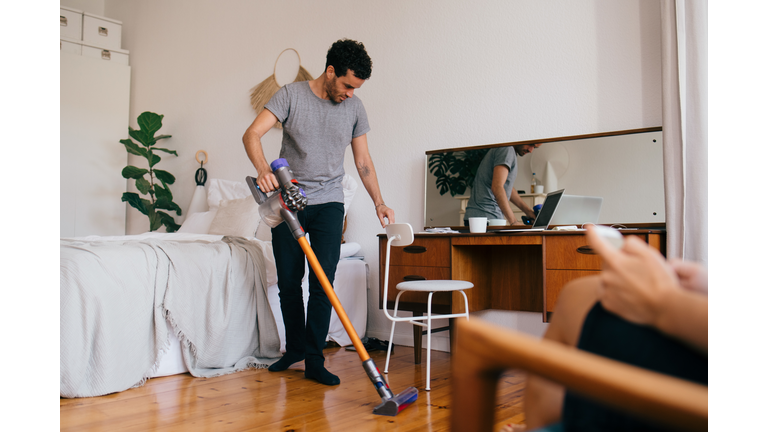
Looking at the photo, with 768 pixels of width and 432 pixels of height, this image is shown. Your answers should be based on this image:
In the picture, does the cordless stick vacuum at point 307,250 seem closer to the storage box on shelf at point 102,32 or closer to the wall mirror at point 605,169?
A: the wall mirror at point 605,169

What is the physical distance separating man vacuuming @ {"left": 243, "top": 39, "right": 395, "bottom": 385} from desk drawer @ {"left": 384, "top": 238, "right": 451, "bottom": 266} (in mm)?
428

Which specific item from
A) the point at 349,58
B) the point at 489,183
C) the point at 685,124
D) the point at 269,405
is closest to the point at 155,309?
the point at 269,405

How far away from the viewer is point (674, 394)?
15.5 inches

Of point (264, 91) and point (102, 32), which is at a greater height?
point (102, 32)

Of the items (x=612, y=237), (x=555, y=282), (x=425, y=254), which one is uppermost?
(x=612, y=237)

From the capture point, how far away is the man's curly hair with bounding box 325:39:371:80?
7.50ft

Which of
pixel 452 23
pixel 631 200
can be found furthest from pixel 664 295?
pixel 452 23

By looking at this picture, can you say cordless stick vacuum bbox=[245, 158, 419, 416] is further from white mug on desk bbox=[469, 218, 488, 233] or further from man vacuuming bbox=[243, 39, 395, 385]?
white mug on desk bbox=[469, 218, 488, 233]

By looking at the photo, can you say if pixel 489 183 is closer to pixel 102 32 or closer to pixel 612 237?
pixel 612 237

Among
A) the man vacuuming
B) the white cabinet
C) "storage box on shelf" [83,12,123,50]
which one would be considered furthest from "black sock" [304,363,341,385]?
"storage box on shelf" [83,12,123,50]

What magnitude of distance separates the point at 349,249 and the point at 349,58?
1511 mm

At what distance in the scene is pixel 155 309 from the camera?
7.98 feet

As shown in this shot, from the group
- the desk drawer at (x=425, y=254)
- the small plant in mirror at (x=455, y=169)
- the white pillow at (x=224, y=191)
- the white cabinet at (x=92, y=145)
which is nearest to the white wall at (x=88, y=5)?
the white cabinet at (x=92, y=145)

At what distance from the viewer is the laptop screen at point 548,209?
2674mm
